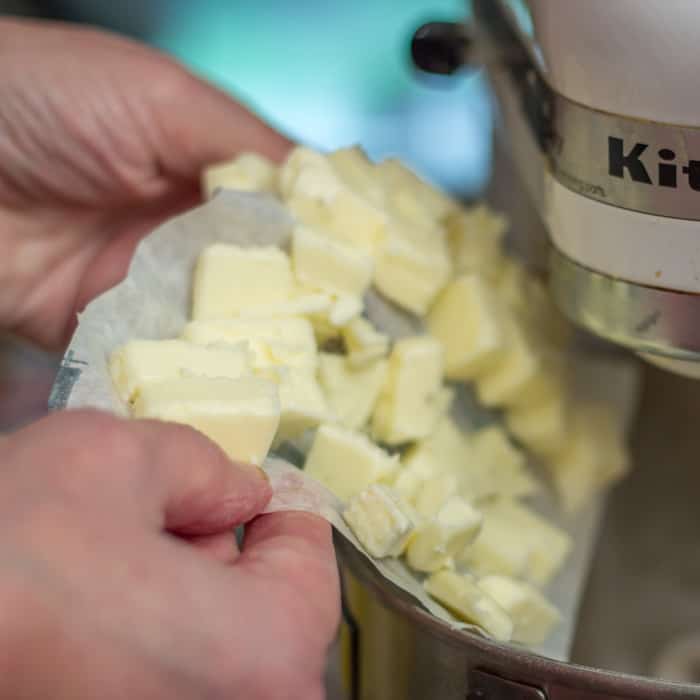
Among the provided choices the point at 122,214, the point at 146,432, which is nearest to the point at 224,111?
the point at 122,214

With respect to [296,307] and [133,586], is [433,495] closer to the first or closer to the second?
[296,307]

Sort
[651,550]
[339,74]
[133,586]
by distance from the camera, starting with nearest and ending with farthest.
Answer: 1. [133,586]
2. [651,550]
3. [339,74]

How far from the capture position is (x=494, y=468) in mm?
730

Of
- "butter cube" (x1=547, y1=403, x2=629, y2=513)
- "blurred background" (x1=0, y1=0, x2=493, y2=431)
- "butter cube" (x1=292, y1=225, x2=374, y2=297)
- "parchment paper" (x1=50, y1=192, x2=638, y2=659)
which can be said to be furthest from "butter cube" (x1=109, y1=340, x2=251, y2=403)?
"blurred background" (x1=0, y1=0, x2=493, y2=431)

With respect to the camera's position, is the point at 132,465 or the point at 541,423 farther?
Result: the point at 541,423

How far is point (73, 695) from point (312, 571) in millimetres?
108

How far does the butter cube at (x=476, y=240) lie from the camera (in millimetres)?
765

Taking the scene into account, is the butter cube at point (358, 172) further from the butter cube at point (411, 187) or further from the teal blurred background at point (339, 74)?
the teal blurred background at point (339, 74)

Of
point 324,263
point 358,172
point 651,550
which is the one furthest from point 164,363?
point 651,550

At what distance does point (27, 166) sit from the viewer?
0.82m

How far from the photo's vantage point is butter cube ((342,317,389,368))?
638 millimetres

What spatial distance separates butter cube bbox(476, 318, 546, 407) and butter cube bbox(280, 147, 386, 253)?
13 cm

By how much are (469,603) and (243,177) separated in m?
0.31

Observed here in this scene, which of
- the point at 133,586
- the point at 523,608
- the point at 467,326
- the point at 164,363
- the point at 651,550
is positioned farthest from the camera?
the point at 651,550
